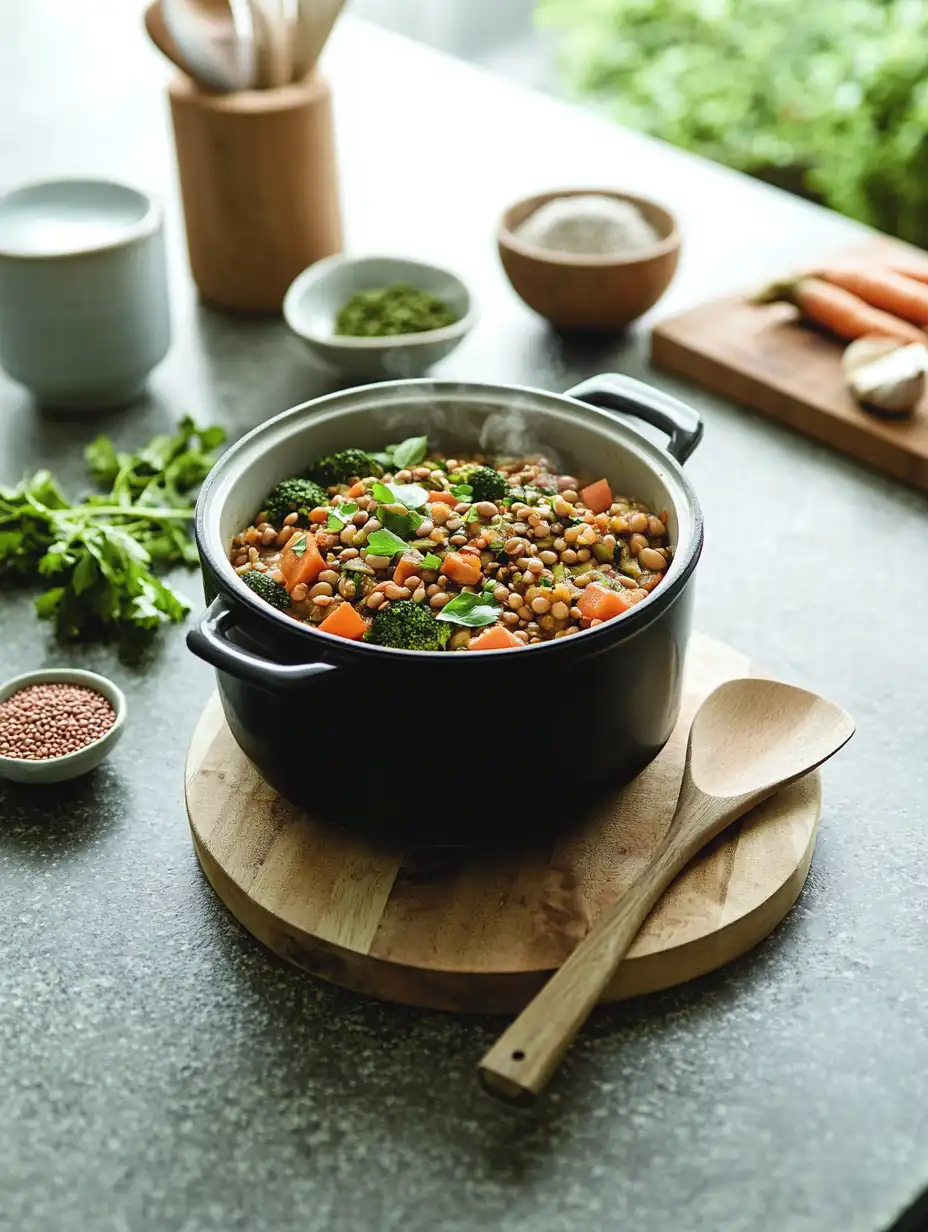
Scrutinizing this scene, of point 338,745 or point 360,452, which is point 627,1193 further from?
point 360,452

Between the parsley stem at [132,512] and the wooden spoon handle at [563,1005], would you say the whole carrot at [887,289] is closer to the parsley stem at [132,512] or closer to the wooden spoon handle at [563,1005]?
the parsley stem at [132,512]

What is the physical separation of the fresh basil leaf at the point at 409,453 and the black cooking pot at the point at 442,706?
0.20 metres

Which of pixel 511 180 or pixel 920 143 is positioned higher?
pixel 511 180

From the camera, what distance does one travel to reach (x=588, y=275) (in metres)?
2.29

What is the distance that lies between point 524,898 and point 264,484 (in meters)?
0.57

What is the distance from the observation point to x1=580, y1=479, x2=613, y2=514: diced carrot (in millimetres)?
1583

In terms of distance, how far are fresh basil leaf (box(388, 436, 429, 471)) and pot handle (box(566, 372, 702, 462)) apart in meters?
0.19

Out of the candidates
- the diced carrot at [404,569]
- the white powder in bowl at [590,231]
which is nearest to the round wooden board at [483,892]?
the diced carrot at [404,569]

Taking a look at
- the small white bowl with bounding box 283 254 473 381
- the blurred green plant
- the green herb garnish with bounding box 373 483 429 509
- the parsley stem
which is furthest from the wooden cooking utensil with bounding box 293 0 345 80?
the blurred green plant

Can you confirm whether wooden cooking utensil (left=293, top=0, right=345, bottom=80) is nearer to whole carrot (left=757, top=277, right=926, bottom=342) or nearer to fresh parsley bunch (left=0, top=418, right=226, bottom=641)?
fresh parsley bunch (left=0, top=418, right=226, bottom=641)

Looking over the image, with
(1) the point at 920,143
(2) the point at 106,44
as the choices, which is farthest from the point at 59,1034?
(1) the point at 920,143

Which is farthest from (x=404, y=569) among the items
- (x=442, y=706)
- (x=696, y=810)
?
(x=696, y=810)

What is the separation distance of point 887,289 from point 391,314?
84cm

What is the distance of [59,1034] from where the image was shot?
130 cm
